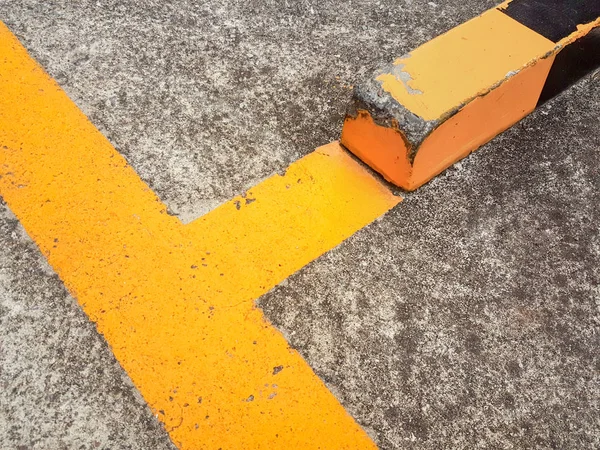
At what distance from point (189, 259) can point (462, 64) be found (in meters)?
1.12

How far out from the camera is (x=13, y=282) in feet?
5.24

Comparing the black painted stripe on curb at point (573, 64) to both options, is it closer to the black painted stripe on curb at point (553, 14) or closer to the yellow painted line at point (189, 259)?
the black painted stripe on curb at point (553, 14)

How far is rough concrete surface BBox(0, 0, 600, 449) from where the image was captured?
144 cm

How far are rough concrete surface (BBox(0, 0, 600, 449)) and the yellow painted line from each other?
0.05 meters

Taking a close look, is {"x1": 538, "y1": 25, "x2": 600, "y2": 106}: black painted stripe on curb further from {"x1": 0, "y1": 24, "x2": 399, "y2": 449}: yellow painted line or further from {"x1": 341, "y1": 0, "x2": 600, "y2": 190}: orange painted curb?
{"x1": 0, "y1": 24, "x2": 399, "y2": 449}: yellow painted line

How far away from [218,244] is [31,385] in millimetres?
639

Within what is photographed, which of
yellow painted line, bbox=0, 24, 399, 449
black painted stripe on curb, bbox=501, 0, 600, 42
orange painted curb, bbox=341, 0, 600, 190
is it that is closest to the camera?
yellow painted line, bbox=0, 24, 399, 449

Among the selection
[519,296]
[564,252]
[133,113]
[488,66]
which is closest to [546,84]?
[488,66]

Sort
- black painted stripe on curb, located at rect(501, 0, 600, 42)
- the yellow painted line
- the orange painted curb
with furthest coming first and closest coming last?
black painted stripe on curb, located at rect(501, 0, 600, 42), the orange painted curb, the yellow painted line

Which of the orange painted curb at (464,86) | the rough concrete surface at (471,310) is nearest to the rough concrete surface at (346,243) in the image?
the rough concrete surface at (471,310)

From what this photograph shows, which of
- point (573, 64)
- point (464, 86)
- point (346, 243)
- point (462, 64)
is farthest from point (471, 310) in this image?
point (573, 64)

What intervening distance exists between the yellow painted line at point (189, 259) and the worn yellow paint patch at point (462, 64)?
319 millimetres

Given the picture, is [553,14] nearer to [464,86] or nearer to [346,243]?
[464,86]

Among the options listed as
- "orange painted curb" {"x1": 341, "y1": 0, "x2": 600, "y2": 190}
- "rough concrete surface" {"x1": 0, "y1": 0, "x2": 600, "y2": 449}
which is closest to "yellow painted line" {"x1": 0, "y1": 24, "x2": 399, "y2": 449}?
"rough concrete surface" {"x1": 0, "y1": 0, "x2": 600, "y2": 449}
